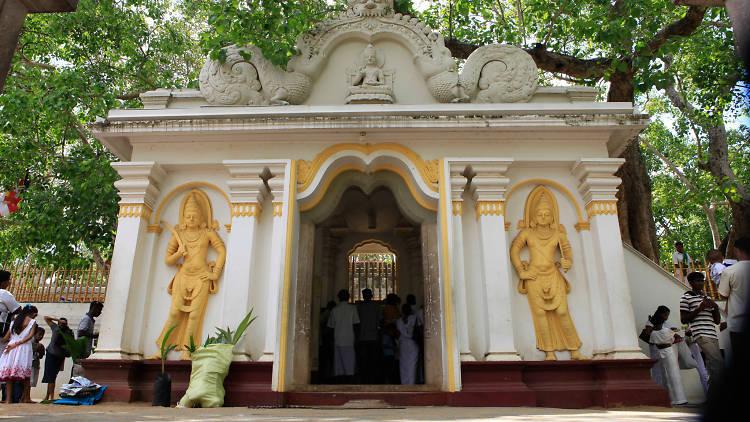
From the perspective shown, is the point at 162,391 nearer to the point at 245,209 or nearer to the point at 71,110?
the point at 245,209

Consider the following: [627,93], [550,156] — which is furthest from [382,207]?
[627,93]

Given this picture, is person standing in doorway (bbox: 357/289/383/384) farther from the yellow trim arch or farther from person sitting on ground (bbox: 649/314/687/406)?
person sitting on ground (bbox: 649/314/687/406)

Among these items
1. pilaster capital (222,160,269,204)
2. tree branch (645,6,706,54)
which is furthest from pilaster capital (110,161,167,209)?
tree branch (645,6,706,54)

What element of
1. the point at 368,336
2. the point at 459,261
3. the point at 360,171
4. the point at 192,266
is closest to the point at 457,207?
the point at 459,261

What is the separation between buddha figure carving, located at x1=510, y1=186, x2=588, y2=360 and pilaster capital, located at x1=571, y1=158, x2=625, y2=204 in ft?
1.81

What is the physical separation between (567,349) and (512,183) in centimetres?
248

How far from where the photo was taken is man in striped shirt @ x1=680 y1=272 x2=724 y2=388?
6.27m

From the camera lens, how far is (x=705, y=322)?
638 cm

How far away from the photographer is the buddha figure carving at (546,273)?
7078mm

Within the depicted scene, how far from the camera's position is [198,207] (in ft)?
25.7

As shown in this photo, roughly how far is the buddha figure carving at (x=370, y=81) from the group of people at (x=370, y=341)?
3465 mm

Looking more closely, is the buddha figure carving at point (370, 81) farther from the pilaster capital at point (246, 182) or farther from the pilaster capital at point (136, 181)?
the pilaster capital at point (136, 181)

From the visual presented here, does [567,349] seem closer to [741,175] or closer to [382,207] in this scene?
[382,207]

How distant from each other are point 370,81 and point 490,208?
2750 millimetres
